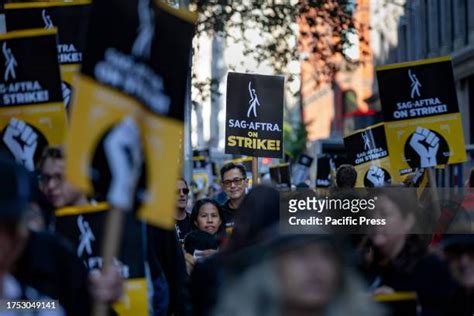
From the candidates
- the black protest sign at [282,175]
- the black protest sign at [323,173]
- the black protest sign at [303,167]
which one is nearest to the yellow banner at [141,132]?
the black protest sign at [282,175]

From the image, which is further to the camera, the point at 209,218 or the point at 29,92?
the point at 209,218

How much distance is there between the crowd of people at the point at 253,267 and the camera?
436cm

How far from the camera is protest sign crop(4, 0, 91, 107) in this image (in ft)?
28.7

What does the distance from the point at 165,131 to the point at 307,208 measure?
4.37 metres

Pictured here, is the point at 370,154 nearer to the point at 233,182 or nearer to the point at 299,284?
the point at 233,182

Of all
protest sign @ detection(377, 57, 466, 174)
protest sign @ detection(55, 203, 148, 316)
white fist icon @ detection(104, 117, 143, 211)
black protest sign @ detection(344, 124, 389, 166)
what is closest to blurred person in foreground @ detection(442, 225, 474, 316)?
white fist icon @ detection(104, 117, 143, 211)

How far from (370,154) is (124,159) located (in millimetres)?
10898

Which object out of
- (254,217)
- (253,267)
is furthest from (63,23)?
(253,267)

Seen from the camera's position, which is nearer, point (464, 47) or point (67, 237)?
point (67, 237)

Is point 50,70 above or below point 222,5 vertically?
below

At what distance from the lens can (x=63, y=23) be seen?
884 cm

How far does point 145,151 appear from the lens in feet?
17.2

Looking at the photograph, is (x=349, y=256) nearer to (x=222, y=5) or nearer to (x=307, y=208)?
(x=307, y=208)

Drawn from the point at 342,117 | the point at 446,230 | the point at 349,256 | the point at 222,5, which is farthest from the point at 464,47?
the point at 342,117
